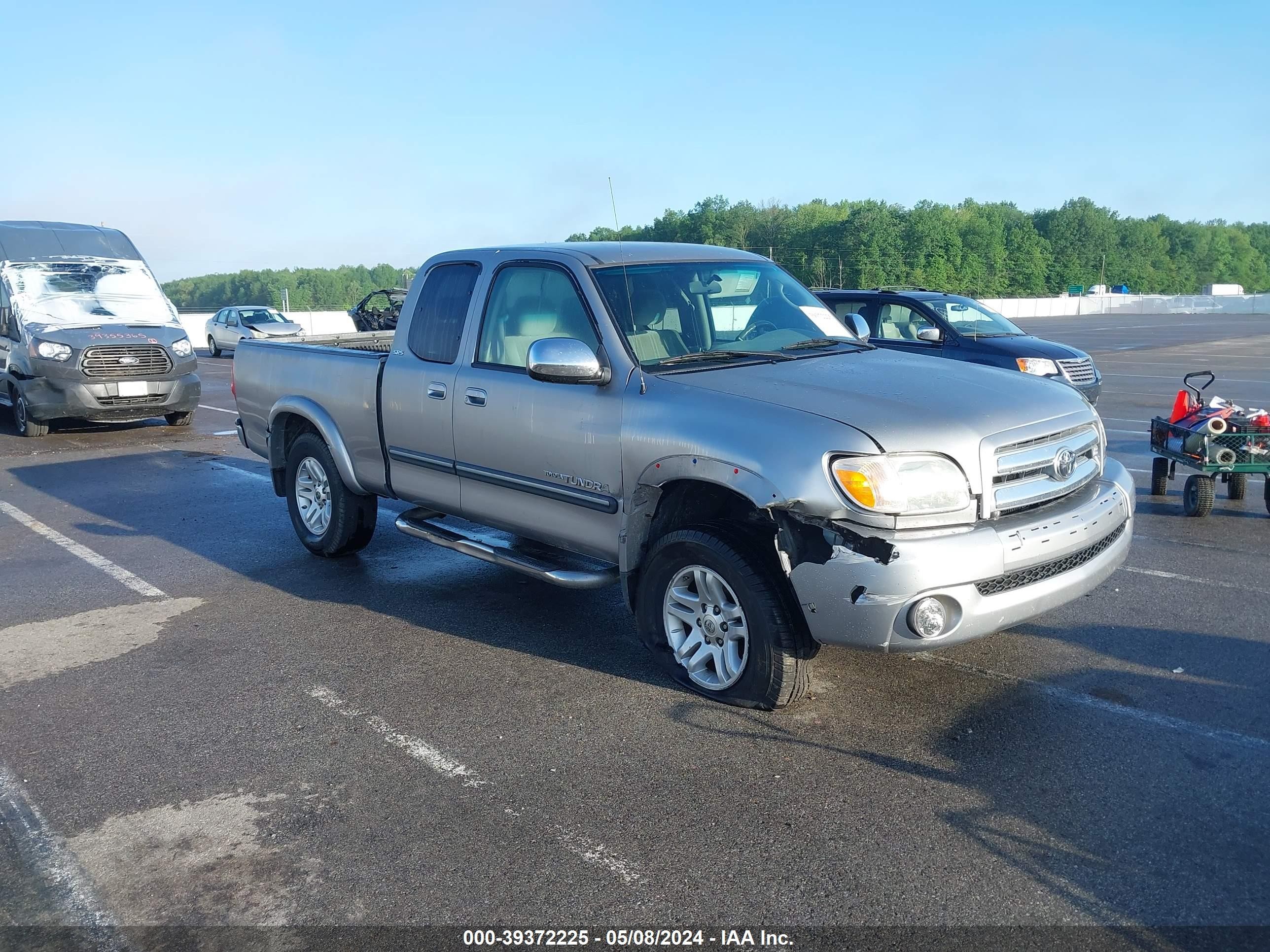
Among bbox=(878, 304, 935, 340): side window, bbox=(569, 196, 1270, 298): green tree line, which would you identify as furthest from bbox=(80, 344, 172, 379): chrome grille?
bbox=(569, 196, 1270, 298): green tree line

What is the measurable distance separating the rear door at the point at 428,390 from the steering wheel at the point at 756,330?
1.56 metres

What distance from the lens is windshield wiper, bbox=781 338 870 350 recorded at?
208 inches

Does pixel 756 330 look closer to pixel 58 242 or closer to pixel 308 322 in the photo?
pixel 58 242

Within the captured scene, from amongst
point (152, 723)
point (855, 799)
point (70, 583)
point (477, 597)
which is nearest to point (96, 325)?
point (70, 583)

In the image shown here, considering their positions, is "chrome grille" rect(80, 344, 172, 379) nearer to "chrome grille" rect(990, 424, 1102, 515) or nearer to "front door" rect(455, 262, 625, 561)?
"front door" rect(455, 262, 625, 561)

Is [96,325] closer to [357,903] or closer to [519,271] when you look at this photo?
[519,271]

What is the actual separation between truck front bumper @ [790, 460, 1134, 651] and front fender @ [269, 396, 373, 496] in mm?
3587

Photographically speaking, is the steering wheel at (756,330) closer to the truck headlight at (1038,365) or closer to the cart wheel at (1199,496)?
the cart wheel at (1199,496)

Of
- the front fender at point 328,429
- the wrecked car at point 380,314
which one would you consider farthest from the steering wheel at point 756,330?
the wrecked car at point 380,314

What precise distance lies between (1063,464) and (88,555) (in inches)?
261

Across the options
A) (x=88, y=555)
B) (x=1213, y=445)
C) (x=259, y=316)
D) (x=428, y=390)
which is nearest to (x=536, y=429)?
(x=428, y=390)

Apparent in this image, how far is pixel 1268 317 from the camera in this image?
67250 millimetres

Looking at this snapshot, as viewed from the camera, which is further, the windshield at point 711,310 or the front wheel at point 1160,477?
the front wheel at point 1160,477

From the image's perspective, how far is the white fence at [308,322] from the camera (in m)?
37.6
